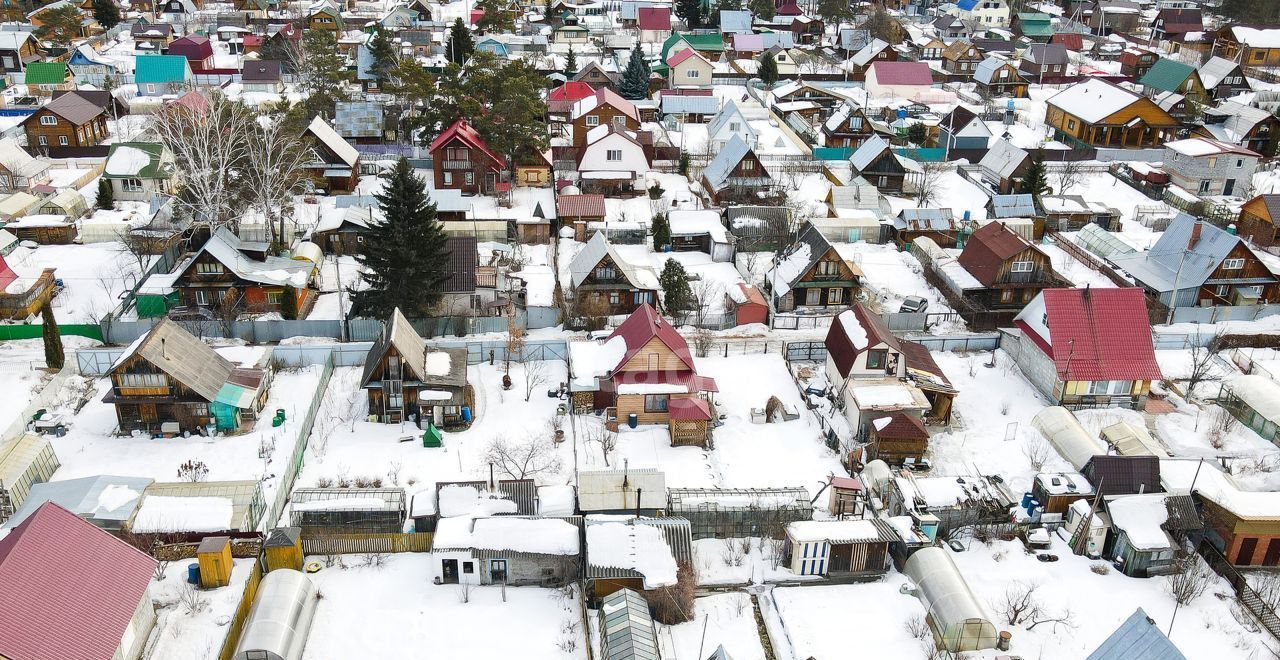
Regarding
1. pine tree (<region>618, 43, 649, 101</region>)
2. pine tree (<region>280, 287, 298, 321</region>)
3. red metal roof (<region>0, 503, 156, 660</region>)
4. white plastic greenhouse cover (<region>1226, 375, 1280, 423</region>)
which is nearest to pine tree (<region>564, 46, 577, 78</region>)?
pine tree (<region>618, 43, 649, 101</region>)

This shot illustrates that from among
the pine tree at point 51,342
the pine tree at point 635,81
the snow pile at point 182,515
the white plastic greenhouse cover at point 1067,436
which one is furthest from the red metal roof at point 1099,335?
the pine tree at point 635,81

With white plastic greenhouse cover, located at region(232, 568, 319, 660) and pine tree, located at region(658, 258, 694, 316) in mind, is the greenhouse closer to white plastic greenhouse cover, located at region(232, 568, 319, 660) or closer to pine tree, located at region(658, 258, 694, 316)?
white plastic greenhouse cover, located at region(232, 568, 319, 660)

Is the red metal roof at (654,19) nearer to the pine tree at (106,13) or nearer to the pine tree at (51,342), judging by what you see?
the pine tree at (106,13)

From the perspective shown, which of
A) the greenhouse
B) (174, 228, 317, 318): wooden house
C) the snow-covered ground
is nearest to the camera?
the snow-covered ground

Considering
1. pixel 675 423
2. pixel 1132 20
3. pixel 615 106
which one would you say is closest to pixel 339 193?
pixel 615 106

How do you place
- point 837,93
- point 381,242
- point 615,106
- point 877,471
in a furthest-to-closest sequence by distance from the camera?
point 837,93, point 615,106, point 381,242, point 877,471

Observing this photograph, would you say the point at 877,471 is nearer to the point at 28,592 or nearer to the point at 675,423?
the point at 675,423

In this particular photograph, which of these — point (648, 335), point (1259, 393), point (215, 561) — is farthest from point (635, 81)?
point (215, 561)
